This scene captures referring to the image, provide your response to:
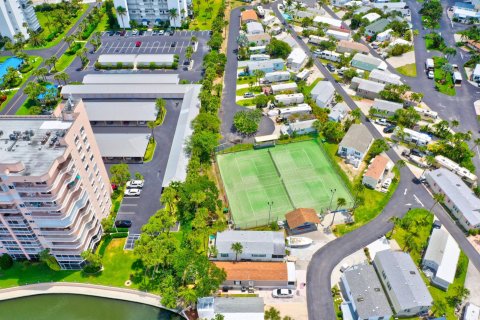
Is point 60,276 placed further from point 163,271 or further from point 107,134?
point 107,134

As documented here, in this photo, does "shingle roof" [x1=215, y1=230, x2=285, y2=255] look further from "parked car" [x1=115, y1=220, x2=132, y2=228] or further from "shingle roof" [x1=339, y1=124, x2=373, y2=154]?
"shingle roof" [x1=339, y1=124, x2=373, y2=154]

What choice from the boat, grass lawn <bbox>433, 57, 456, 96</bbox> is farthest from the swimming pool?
grass lawn <bbox>433, 57, 456, 96</bbox>

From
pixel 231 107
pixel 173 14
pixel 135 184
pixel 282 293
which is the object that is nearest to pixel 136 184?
pixel 135 184

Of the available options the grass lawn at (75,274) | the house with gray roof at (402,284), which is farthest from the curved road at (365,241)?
the grass lawn at (75,274)

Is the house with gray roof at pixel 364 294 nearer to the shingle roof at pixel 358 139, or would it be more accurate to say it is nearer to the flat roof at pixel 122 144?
the shingle roof at pixel 358 139

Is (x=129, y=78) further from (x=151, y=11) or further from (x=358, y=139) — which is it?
(x=358, y=139)
